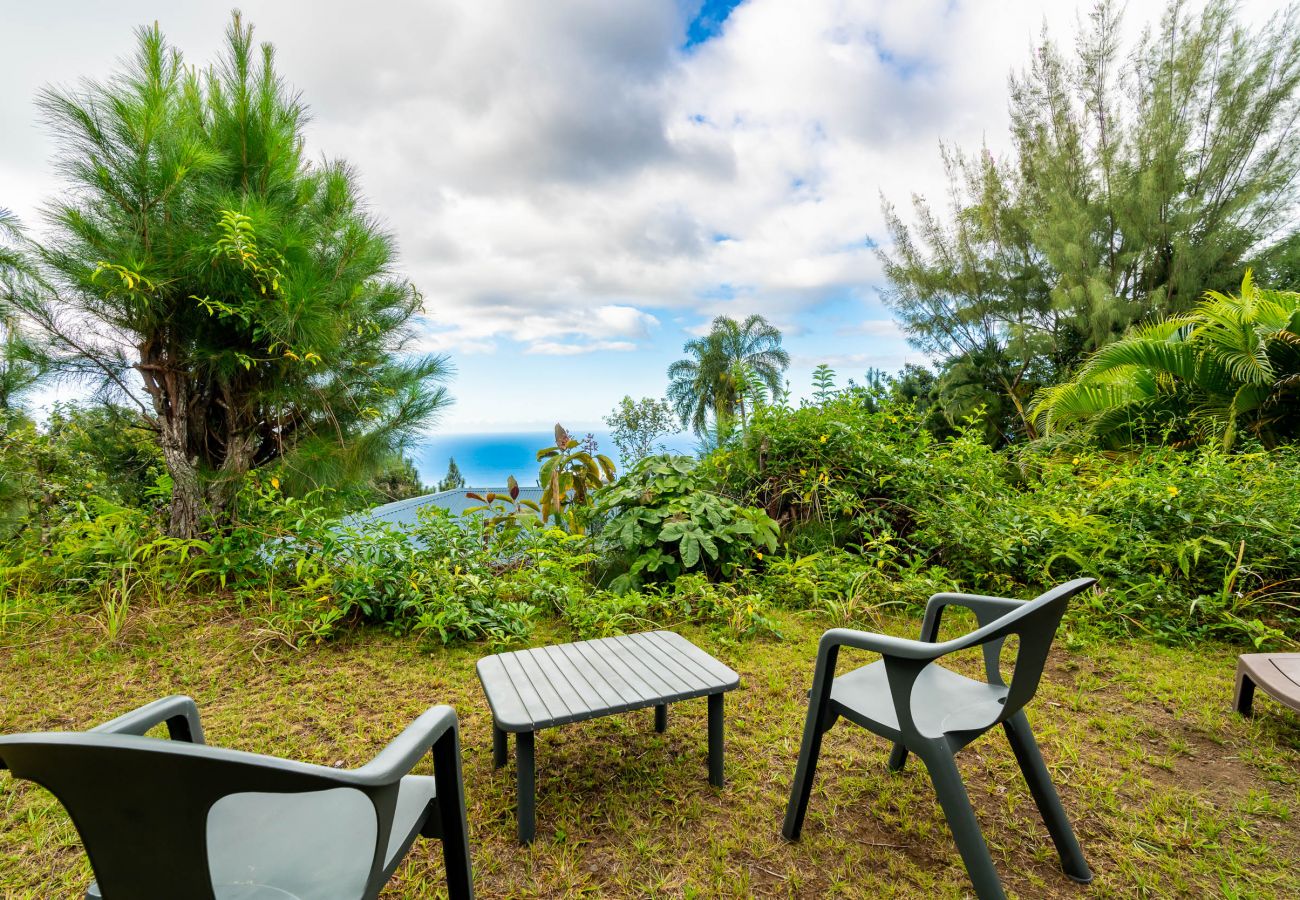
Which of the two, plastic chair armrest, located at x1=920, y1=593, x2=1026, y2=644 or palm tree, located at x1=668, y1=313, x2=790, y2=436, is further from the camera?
palm tree, located at x1=668, y1=313, x2=790, y2=436

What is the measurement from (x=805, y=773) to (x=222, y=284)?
12.3ft

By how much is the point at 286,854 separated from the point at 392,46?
5600 millimetres

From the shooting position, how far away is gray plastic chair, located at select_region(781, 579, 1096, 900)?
123cm

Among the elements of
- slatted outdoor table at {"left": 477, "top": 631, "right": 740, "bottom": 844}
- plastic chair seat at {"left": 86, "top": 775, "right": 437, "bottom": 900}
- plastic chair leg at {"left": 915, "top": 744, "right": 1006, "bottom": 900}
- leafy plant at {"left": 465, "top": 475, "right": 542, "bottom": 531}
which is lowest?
plastic chair leg at {"left": 915, "top": 744, "right": 1006, "bottom": 900}

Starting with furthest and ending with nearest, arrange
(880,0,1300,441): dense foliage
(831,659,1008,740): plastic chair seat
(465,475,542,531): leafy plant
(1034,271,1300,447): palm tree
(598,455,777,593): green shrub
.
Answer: (880,0,1300,441): dense foliage, (1034,271,1300,447): palm tree, (465,475,542,531): leafy plant, (598,455,777,593): green shrub, (831,659,1008,740): plastic chair seat

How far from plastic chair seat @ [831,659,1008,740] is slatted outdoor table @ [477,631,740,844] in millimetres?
360

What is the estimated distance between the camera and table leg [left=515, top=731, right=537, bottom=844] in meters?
1.51

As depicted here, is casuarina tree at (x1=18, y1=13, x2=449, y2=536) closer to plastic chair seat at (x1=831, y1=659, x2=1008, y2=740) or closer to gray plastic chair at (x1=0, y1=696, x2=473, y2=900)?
gray plastic chair at (x1=0, y1=696, x2=473, y2=900)

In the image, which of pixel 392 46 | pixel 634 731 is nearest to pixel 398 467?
pixel 634 731

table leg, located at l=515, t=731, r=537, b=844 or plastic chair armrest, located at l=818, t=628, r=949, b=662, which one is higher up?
plastic chair armrest, located at l=818, t=628, r=949, b=662

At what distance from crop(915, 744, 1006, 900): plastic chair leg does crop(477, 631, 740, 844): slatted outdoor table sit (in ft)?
1.94

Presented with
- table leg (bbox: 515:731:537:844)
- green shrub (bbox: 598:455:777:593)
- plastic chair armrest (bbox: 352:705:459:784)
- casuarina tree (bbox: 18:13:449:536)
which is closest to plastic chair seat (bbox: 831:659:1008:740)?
table leg (bbox: 515:731:537:844)

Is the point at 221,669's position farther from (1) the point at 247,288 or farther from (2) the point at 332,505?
(1) the point at 247,288

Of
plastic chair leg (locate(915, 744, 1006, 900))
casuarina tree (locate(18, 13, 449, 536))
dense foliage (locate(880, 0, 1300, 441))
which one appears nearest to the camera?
plastic chair leg (locate(915, 744, 1006, 900))
